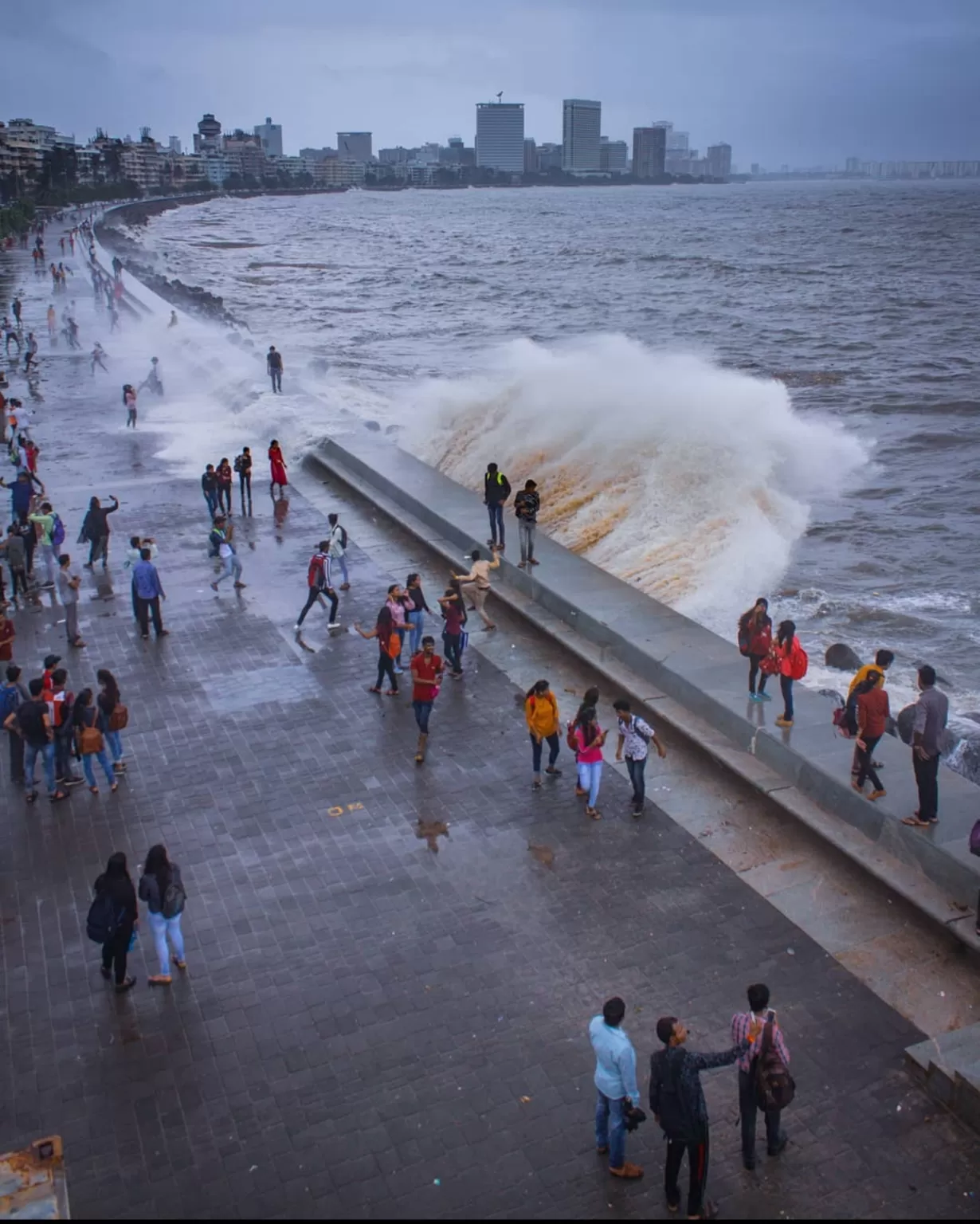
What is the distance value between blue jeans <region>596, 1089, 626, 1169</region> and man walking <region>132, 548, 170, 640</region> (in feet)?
29.5

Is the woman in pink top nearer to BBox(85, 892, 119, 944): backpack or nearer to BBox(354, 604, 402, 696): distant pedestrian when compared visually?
BBox(354, 604, 402, 696): distant pedestrian

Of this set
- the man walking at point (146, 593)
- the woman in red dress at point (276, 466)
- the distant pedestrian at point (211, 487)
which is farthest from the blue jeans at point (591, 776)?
the woman in red dress at point (276, 466)

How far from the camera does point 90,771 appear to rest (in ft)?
34.1

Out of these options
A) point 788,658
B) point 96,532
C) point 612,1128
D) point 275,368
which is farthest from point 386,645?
point 275,368

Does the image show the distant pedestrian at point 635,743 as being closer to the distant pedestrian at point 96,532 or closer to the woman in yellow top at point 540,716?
the woman in yellow top at point 540,716

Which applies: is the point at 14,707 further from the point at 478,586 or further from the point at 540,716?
the point at 478,586

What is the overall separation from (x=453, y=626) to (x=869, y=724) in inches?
189

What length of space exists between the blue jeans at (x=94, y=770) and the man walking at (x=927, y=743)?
680cm

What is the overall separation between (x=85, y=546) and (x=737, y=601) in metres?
10.1

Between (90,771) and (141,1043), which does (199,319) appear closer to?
(90,771)

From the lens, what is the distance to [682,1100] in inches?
225

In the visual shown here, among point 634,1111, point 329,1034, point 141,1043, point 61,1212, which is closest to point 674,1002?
point 634,1111

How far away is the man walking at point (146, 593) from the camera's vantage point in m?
13.4

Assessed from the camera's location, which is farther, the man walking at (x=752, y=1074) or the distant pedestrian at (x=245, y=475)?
the distant pedestrian at (x=245, y=475)
